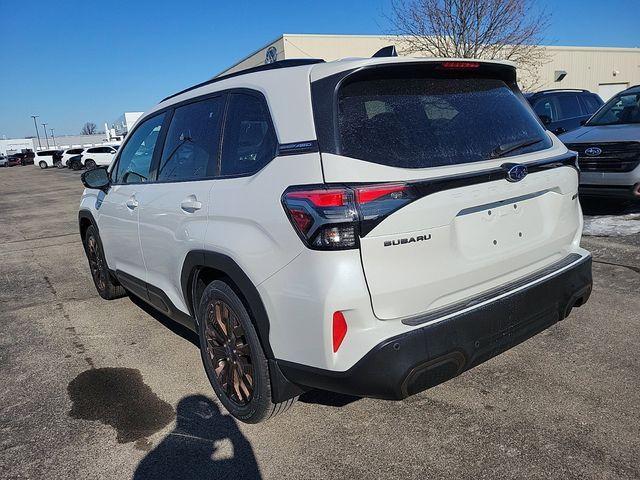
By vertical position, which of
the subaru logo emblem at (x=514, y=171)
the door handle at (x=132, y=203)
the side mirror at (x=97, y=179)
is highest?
the side mirror at (x=97, y=179)

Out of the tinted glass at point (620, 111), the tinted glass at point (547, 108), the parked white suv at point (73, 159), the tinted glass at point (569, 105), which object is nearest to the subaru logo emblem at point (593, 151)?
the tinted glass at point (620, 111)

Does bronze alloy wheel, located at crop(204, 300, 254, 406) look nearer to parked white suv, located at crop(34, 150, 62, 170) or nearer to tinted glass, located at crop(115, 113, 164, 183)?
tinted glass, located at crop(115, 113, 164, 183)

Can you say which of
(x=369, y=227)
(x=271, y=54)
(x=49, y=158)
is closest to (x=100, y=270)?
(x=369, y=227)

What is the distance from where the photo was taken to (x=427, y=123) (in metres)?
2.42

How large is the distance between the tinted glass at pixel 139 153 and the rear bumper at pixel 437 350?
214 centimetres

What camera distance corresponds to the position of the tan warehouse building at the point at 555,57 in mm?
26922

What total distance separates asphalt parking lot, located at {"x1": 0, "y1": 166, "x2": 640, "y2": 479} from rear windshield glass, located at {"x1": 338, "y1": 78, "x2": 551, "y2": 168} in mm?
1396

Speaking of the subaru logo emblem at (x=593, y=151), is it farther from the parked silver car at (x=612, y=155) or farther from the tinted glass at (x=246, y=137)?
the tinted glass at (x=246, y=137)

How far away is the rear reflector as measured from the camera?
2123 millimetres

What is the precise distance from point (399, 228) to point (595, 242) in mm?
5011

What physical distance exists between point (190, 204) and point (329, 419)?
4.78 ft

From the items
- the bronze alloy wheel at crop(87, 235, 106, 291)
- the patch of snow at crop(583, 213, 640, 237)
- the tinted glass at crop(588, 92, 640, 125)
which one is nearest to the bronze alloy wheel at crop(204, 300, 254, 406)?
the bronze alloy wheel at crop(87, 235, 106, 291)

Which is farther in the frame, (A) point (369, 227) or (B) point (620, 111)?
(B) point (620, 111)

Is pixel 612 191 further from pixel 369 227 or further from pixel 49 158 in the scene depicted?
pixel 49 158
